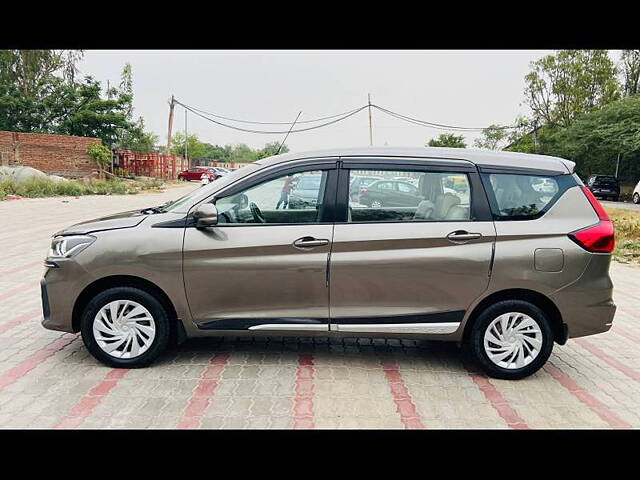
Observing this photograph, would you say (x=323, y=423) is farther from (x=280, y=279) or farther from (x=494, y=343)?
(x=494, y=343)

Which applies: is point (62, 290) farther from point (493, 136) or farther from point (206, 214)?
point (493, 136)

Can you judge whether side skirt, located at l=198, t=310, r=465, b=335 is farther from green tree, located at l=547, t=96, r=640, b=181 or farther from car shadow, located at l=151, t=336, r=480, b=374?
green tree, located at l=547, t=96, r=640, b=181

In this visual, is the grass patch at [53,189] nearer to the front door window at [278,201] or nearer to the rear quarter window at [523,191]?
the front door window at [278,201]

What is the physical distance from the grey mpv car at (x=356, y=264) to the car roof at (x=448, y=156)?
2 cm

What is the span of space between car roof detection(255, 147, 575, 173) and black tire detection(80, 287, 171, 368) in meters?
1.44

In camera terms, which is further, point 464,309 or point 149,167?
point 149,167

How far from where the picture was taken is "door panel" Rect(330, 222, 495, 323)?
4.06m

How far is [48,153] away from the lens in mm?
30609

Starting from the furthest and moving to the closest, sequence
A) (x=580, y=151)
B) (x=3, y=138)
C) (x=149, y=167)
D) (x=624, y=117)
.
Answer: (x=149, y=167) → (x=580, y=151) → (x=624, y=117) → (x=3, y=138)

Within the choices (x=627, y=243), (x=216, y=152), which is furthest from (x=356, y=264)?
(x=216, y=152)

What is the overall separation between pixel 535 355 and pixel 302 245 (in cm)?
207

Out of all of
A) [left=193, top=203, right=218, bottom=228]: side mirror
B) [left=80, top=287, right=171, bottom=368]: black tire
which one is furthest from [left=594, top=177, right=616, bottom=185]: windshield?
[left=80, top=287, right=171, bottom=368]: black tire

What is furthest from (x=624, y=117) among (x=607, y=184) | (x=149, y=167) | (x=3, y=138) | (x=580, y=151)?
(x=3, y=138)
